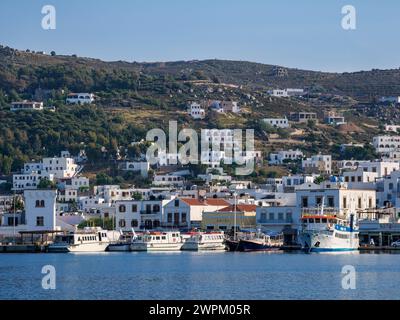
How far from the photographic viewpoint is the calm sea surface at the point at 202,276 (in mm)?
60531

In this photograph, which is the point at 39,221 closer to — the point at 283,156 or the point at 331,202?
the point at 331,202

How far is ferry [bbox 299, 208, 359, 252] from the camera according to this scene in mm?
99062

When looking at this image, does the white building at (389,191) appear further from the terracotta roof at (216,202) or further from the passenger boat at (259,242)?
the passenger boat at (259,242)

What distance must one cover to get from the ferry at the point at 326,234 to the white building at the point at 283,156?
72.6m

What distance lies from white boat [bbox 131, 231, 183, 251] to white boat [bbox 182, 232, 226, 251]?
669 millimetres

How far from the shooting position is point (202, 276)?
71438 mm

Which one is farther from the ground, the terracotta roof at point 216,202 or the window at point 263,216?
the terracotta roof at point 216,202

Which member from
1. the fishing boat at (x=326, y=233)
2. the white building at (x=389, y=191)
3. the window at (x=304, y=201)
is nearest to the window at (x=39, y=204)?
the window at (x=304, y=201)

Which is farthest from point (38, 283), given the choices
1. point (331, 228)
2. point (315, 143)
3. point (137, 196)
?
point (315, 143)

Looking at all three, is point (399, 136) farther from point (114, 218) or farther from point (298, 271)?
point (298, 271)

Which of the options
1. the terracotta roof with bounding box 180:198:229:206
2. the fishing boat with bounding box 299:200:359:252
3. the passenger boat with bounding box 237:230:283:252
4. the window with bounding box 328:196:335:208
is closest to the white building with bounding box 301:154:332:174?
the terracotta roof with bounding box 180:198:229:206

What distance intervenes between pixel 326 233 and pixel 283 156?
77086 millimetres

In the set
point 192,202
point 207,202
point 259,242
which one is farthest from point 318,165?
point 259,242

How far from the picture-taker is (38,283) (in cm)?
6681
